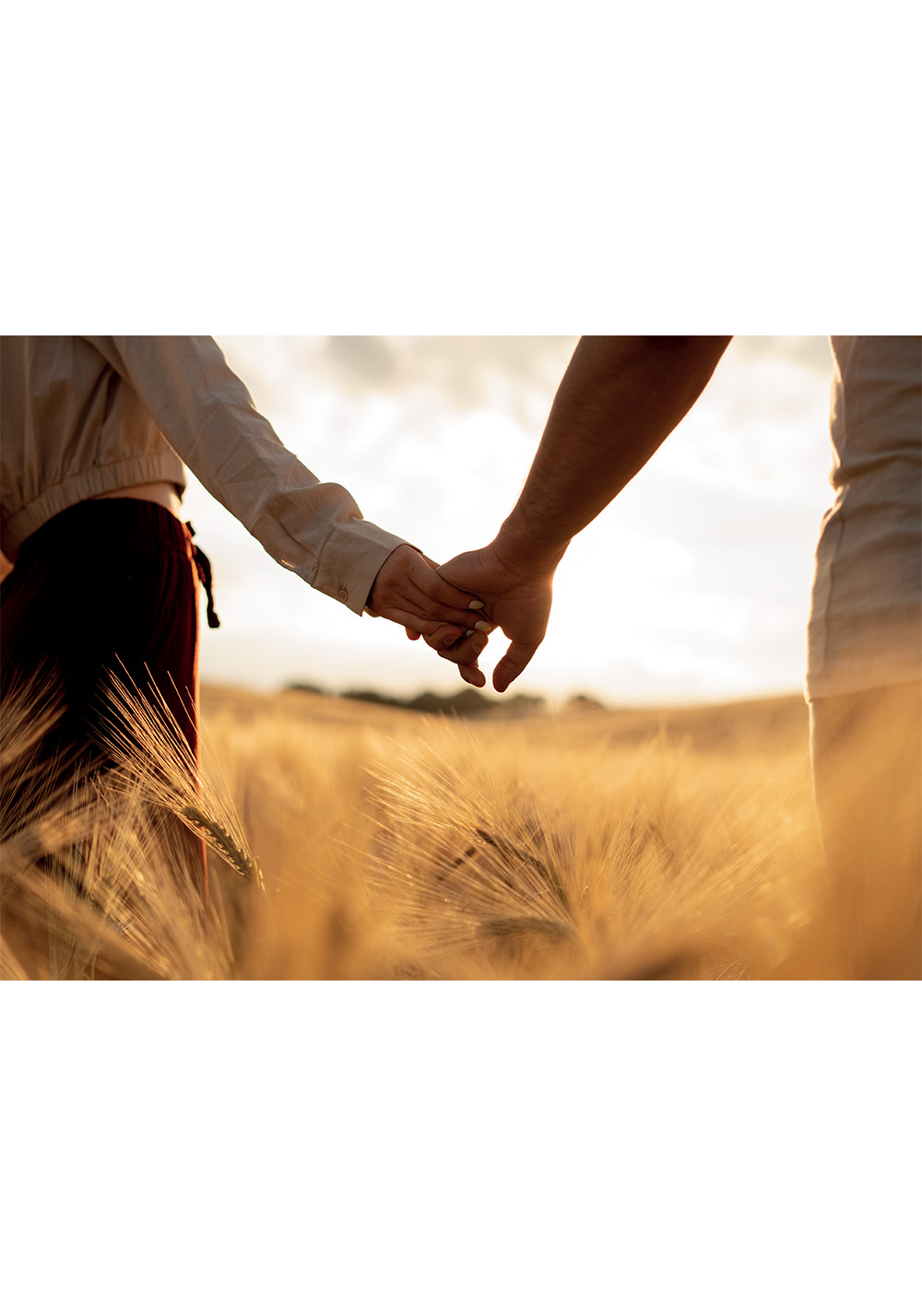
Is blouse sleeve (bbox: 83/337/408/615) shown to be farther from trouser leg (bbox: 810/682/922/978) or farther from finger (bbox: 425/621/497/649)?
trouser leg (bbox: 810/682/922/978)

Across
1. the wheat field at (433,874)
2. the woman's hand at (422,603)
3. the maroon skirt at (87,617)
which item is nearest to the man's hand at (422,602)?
the woman's hand at (422,603)

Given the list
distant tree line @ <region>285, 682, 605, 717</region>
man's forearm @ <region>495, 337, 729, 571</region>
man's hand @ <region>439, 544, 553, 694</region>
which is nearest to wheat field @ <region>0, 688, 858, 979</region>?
distant tree line @ <region>285, 682, 605, 717</region>

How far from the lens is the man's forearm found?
64cm

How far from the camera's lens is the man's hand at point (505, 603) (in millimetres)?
874

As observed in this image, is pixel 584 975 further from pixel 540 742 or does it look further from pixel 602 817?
pixel 540 742

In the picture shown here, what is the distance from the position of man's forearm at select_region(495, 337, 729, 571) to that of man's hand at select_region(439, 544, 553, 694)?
0.43ft

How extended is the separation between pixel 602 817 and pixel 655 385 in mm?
398

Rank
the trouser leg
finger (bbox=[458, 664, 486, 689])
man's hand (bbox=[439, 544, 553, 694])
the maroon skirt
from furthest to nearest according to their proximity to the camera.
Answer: finger (bbox=[458, 664, 486, 689]), man's hand (bbox=[439, 544, 553, 694]), the maroon skirt, the trouser leg

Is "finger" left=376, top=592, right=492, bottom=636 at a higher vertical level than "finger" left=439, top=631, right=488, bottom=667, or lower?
higher

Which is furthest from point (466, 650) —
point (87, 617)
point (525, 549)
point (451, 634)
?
point (87, 617)

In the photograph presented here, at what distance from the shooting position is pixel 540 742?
3.37ft

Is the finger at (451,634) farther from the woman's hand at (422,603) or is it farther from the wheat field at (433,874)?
the wheat field at (433,874)

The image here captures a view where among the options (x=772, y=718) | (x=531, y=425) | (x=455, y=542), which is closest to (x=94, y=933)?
(x=455, y=542)

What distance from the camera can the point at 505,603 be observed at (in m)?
0.91
